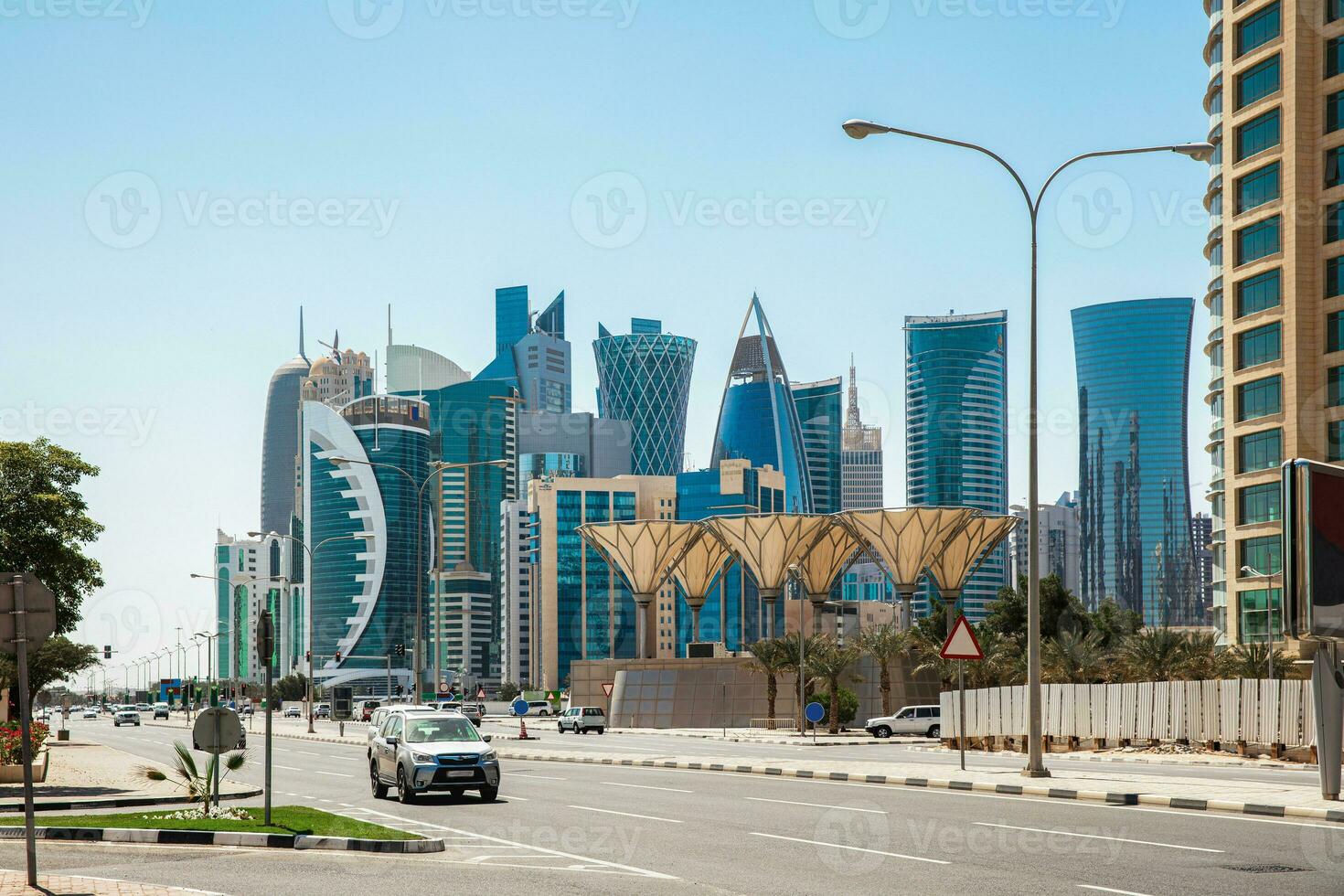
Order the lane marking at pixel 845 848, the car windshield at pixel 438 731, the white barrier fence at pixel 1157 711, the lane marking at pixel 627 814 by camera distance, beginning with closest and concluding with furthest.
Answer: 1. the lane marking at pixel 845 848
2. the lane marking at pixel 627 814
3. the car windshield at pixel 438 731
4. the white barrier fence at pixel 1157 711

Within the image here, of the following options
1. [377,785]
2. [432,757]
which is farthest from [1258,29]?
[432,757]

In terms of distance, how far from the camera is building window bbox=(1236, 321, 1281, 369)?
6581 cm

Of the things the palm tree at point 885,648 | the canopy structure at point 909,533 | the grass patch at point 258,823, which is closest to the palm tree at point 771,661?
the palm tree at point 885,648

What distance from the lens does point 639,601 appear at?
355 ft

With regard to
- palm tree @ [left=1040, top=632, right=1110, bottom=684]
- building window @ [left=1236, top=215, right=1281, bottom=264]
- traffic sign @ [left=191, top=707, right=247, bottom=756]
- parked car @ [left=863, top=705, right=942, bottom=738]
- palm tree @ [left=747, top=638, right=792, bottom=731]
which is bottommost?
parked car @ [left=863, top=705, right=942, bottom=738]

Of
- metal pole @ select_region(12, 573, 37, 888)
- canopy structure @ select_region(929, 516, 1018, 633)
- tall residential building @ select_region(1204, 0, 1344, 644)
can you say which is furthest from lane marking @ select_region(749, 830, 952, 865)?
canopy structure @ select_region(929, 516, 1018, 633)

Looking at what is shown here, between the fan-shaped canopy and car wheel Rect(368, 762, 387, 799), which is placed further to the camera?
the fan-shaped canopy

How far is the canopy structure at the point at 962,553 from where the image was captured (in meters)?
98.0

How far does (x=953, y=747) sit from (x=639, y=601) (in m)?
61.6

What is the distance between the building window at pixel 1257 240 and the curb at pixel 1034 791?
4340cm

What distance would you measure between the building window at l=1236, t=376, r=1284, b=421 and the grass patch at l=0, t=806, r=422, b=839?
54951mm

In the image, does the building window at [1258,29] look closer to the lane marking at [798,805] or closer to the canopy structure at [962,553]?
the canopy structure at [962,553]

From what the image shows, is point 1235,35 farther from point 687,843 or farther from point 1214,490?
A: point 687,843

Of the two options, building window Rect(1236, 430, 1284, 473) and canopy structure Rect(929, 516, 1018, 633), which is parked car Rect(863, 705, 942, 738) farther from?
canopy structure Rect(929, 516, 1018, 633)
